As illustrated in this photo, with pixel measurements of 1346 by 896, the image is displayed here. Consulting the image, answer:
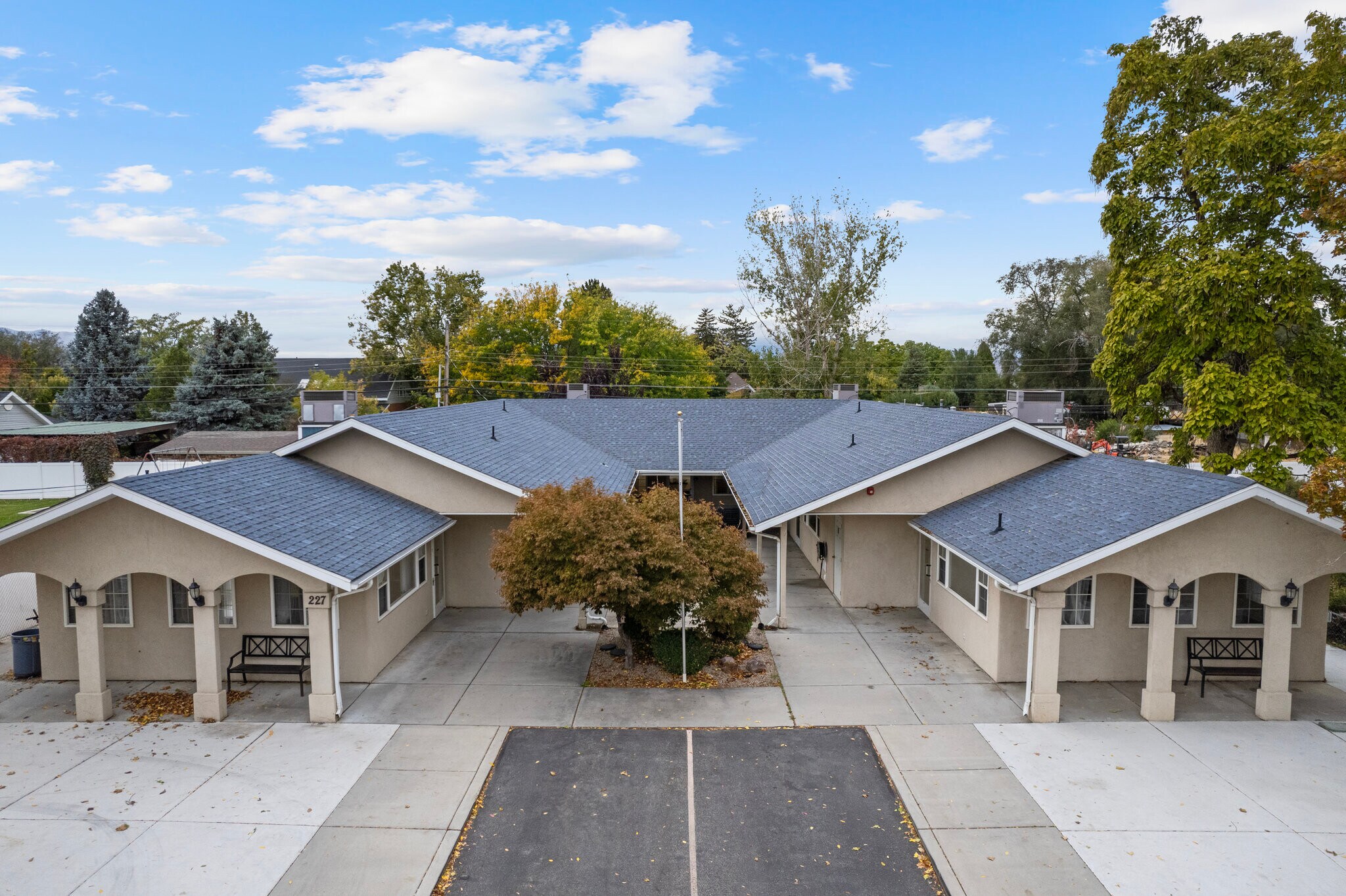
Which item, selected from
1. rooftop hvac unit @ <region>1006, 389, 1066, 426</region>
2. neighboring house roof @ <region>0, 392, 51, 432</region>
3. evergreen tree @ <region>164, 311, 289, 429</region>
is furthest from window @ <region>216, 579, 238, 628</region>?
neighboring house roof @ <region>0, 392, 51, 432</region>

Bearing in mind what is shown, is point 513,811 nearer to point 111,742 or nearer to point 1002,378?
point 111,742

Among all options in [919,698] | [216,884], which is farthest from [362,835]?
[919,698]

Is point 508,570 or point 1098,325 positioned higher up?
point 1098,325

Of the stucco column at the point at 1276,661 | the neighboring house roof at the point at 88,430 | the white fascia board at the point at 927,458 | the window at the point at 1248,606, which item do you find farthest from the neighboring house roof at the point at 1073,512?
the neighboring house roof at the point at 88,430

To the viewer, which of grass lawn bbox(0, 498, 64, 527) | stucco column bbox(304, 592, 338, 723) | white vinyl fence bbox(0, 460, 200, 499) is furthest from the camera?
white vinyl fence bbox(0, 460, 200, 499)

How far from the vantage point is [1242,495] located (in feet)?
38.8

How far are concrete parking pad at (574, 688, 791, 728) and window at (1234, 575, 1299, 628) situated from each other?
8.26m

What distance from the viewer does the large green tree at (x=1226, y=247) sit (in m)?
19.1

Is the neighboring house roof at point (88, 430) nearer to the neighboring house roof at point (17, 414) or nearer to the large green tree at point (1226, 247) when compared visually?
the neighboring house roof at point (17, 414)

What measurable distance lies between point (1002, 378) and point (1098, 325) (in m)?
9.64

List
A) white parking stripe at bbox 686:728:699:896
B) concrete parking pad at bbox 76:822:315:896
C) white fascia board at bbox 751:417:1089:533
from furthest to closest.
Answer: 1. white fascia board at bbox 751:417:1089:533
2. white parking stripe at bbox 686:728:699:896
3. concrete parking pad at bbox 76:822:315:896

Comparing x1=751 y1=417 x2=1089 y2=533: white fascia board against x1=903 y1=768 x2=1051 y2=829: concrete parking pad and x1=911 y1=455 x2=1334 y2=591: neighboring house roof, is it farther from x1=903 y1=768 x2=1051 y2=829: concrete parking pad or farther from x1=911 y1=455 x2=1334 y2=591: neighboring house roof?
x1=903 y1=768 x2=1051 y2=829: concrete parking pad

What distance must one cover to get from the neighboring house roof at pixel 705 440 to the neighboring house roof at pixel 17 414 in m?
37.4

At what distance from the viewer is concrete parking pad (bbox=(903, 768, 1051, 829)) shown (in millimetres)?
9641
